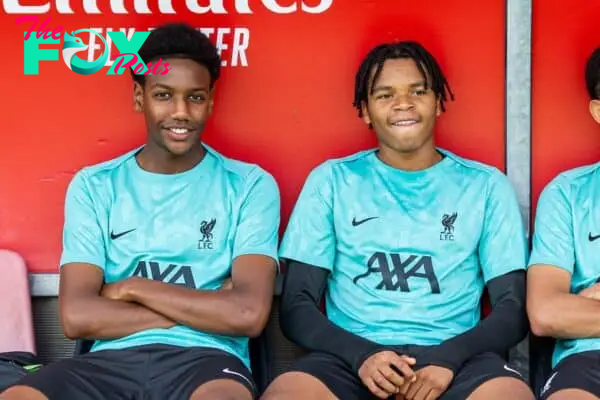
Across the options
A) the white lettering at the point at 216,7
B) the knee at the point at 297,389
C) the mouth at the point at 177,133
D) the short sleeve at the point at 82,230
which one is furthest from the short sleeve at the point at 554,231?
the short sleeve at the point at 82,230

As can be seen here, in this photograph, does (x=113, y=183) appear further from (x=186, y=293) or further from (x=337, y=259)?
(x=337, y=259)

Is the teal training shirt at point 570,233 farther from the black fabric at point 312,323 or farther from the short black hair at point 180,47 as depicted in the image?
the short black hair at point 180,47

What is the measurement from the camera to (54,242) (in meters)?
4.37

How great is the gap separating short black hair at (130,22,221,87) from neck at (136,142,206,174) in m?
0.25

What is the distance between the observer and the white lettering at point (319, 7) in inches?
169

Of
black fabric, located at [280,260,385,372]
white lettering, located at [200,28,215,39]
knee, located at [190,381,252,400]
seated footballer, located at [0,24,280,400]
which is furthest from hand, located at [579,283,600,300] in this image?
white lettering, located at [200,28,215,39]

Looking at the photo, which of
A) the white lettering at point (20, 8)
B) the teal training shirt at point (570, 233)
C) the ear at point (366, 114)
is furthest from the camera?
the white lettering at point (20, 8)

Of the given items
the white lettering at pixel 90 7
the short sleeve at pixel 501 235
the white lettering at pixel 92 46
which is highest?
the white lettering at pixel 90 7

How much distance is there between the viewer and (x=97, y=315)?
3.60m

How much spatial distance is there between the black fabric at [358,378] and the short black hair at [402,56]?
1.01 meters

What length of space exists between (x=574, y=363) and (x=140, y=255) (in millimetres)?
1512

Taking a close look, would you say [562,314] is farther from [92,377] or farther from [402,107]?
[92,377]

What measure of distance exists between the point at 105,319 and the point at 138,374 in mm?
212

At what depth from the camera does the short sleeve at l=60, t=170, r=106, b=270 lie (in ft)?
12.5
